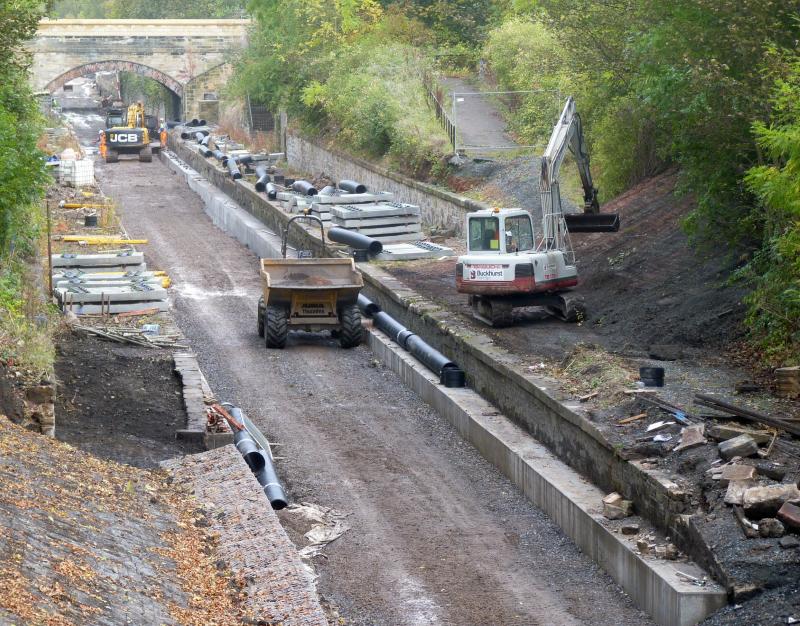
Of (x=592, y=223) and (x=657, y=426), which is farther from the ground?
(x=592, y=223)

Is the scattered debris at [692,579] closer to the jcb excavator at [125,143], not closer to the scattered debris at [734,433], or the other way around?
the scattered debris at [734,433]

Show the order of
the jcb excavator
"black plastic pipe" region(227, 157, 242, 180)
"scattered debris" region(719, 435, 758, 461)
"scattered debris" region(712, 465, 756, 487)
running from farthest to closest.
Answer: the jcb excavator
"black plastic pipe" region(227, 157, 242, 180)
"scattered debris" region(719, 435, 758, 461)
"scattered debris" region(712, 465, 756, 487)

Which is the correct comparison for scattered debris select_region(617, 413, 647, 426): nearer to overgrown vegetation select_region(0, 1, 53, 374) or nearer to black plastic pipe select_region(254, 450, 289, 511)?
black plastic pipe select_region(254, 450, 289, 511)

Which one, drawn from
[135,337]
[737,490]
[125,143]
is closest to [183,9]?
[125,143]

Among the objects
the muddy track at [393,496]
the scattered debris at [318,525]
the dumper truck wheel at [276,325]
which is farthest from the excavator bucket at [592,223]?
the scattered debris at [318,525]

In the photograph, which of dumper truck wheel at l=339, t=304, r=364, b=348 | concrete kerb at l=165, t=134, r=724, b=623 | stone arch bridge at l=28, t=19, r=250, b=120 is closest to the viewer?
concrete kerb at l=165, t=134, r=724, b=623

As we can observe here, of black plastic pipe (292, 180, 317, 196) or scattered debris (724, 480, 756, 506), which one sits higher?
black plastic pipe (292, 180, 317, 196)

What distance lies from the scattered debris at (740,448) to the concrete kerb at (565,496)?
1.49 m

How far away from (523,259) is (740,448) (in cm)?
909

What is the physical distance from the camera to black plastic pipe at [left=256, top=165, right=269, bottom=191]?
42094mm

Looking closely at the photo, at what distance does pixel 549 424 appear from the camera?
1800 cm

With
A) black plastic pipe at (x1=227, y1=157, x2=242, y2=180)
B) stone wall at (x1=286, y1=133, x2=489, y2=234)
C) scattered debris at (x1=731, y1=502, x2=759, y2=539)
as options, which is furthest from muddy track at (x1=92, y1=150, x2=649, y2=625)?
black plastic pipe at (x1=227, y1=157, x2=242, y2=180)

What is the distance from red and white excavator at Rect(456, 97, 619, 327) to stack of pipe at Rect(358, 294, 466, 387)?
1325 mm

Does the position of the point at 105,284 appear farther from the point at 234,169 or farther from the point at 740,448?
the point at 234,169
